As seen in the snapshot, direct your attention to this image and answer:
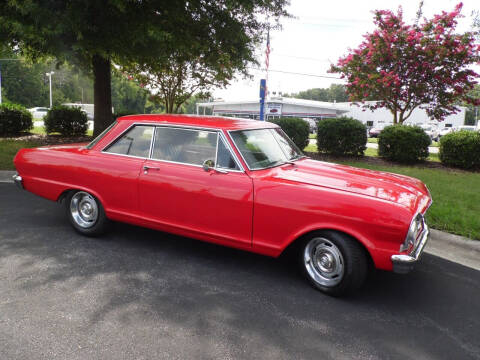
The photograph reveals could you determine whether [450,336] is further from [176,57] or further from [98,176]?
[176,57]

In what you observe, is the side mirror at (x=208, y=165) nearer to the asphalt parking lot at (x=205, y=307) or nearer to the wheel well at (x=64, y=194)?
the asphalt parking lot at (x=205, y=307)

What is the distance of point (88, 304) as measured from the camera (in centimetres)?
314

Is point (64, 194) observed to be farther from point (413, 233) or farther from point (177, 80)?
point (177, 80)

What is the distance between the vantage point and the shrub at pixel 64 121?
1540 cm

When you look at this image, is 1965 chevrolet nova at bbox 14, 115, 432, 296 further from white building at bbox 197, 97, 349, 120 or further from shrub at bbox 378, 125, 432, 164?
white building at bbox 197, 97, 349, 120

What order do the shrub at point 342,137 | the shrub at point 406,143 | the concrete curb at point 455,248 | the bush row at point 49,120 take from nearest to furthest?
1. the concrete curb at point 455,248
2. the shrub at point 406,143
3. the shrub at point 342,137
4. the bush row at point 49,120

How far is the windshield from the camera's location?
3908mm

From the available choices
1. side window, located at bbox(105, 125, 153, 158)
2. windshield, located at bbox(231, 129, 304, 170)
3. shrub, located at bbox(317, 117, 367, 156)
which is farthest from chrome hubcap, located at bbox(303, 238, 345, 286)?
shrub, located at bbox(317, 117, 367, 156)

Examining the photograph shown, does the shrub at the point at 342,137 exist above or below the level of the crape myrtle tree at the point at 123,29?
below

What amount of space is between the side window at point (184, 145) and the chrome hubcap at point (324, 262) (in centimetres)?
135

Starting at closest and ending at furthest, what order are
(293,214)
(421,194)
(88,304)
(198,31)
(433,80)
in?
(88,304) < (293,214) < (421,194) < (198,31) < (433,80)

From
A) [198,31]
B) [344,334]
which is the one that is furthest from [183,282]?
[198,31]

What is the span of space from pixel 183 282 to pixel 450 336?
229 centimetres

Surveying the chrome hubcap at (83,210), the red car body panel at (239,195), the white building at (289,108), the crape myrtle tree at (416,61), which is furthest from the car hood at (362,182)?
the white building at (289,108)
